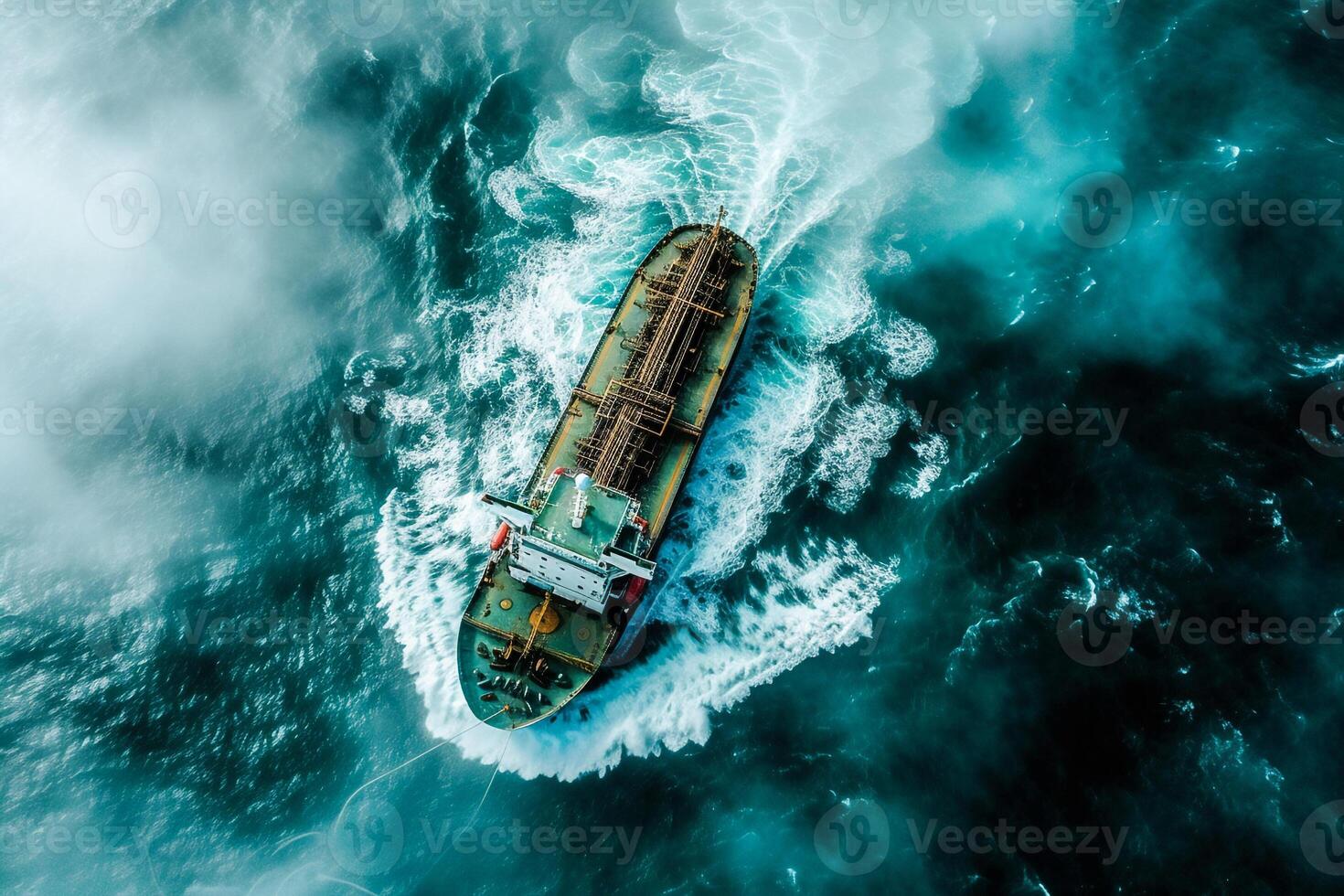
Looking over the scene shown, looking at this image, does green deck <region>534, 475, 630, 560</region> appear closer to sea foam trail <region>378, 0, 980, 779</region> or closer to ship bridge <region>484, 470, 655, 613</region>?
ship bridge <region>484, 470, 655, 613</region>

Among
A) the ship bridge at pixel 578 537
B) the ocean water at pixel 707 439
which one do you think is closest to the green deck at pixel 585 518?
the ship bridge at pixel 578 537

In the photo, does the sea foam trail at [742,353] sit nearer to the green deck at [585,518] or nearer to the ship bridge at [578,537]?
the ship bridge at [578,537]

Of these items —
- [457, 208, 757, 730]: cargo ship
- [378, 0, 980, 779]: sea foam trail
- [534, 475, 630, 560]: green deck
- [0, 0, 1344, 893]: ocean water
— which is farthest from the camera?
[378, 0, 980, 779]: sea foam trail

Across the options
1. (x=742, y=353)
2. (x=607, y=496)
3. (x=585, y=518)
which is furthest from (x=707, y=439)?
(x=585, y=518)

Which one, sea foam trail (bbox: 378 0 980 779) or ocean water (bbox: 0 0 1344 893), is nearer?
ocean water (bbox: 0 0 1344 893)

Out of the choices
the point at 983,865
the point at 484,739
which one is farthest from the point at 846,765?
the point at 484,739

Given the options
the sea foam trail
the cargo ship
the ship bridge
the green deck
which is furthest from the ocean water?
the green deck
